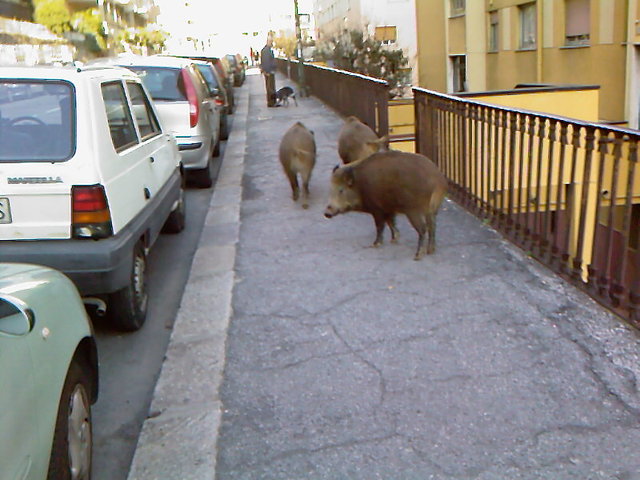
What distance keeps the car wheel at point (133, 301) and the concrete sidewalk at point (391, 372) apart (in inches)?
13.1

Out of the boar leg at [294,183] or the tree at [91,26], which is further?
the tree at [91,26]

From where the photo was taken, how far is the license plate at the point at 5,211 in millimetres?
4504

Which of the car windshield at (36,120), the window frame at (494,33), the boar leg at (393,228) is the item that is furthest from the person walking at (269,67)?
the car windshield at (36,120)

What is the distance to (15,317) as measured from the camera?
262cm

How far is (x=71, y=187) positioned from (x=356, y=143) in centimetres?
485

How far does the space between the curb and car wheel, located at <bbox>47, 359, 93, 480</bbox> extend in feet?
1.02

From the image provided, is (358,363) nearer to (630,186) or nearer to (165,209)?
(630,186)

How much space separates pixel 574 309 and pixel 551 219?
4.23 feet

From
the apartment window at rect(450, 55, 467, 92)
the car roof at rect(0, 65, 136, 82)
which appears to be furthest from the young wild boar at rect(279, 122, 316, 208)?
the apartment window at rect(450, 55, 467, 92)

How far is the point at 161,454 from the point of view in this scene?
3.58 m

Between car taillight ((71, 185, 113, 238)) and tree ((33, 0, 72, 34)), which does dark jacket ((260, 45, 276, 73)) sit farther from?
tree ((33, 0, 72, 34))

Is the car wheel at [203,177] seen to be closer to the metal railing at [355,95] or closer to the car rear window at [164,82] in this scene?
the car rear window at [164,82]

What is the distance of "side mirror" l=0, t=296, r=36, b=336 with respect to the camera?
258 cm

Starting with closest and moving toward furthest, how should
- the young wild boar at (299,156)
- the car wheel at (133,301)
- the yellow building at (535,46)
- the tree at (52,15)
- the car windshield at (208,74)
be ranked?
the car wheel at (133,301) < the young wild boar at (299,156) < the car windshield at (208,74) < the yellow building at (535,46) < the tree at (52,15)
